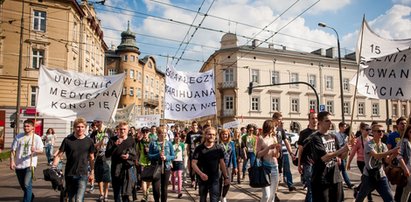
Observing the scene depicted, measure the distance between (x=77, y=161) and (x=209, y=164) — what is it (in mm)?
2216

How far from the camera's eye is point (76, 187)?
573cm

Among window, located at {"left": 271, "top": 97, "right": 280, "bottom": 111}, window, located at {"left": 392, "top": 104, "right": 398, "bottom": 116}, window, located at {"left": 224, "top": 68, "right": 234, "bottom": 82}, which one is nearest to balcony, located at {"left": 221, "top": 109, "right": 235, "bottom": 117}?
window, located at {"left": 224, "top": 68, "right": 234, "bottom": 82}

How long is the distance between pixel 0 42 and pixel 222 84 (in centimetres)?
2628

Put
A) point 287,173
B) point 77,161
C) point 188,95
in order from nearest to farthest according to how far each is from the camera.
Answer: point 77,161 < point 287,173 < point 188,95

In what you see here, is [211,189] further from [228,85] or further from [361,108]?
[361,108]

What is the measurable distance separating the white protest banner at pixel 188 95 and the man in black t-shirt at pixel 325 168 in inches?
180

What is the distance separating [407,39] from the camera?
20.7 ft

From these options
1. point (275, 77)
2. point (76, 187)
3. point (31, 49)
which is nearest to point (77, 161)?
point (76, 187)

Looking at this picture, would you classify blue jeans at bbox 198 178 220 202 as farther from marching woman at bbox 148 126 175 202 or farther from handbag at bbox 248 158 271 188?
marching woman at bbox 148 126 175 202

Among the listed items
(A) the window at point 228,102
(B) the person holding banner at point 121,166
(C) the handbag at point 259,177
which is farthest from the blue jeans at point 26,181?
(A) the window at point 228,102

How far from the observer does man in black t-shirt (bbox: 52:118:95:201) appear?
18.7ft

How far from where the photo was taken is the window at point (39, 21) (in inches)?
1179

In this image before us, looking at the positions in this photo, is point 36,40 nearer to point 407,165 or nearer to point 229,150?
point 229,150

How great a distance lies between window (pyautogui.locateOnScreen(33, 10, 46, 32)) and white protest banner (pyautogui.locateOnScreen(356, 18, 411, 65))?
30.1m
